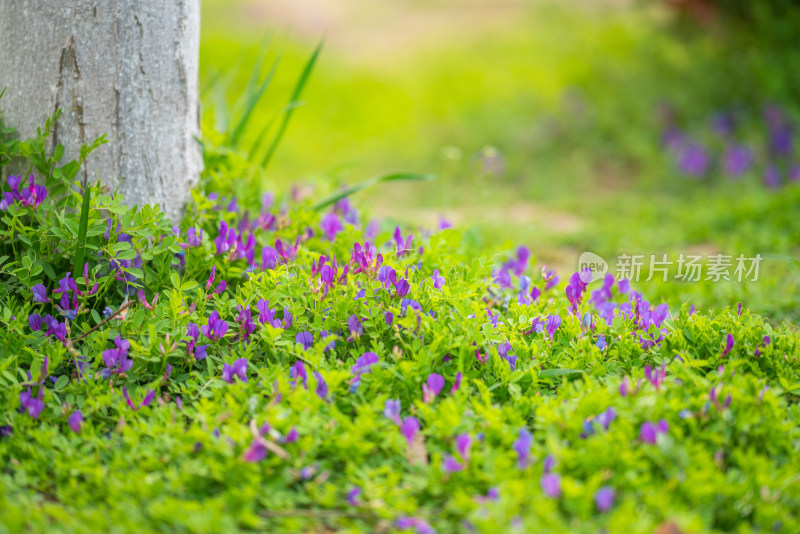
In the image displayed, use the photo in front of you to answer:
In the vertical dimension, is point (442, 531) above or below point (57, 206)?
below

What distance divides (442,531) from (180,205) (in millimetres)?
1786

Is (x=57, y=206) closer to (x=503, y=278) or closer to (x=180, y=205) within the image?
(x=180, y=205)

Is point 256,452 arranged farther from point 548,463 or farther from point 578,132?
point 578,132

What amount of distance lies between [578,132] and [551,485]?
581cm

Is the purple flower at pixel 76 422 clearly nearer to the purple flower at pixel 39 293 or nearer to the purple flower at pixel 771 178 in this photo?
the purple flower at pixel 39 293

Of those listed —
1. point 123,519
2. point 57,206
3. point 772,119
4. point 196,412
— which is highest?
point 772,119

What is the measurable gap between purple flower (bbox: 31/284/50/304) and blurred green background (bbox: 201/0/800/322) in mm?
925

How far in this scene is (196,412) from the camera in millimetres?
2090

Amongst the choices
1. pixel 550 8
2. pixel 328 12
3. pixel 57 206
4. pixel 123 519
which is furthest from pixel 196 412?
pixel 328 12

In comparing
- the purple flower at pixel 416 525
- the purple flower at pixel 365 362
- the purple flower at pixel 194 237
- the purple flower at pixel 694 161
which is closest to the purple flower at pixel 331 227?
the purple flower at pixel 194 237

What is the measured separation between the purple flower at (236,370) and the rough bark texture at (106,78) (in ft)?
3.14

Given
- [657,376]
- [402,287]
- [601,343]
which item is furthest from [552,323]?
[402,287]

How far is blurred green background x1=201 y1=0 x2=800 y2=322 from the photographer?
4.37 metres

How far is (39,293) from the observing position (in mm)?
2338
